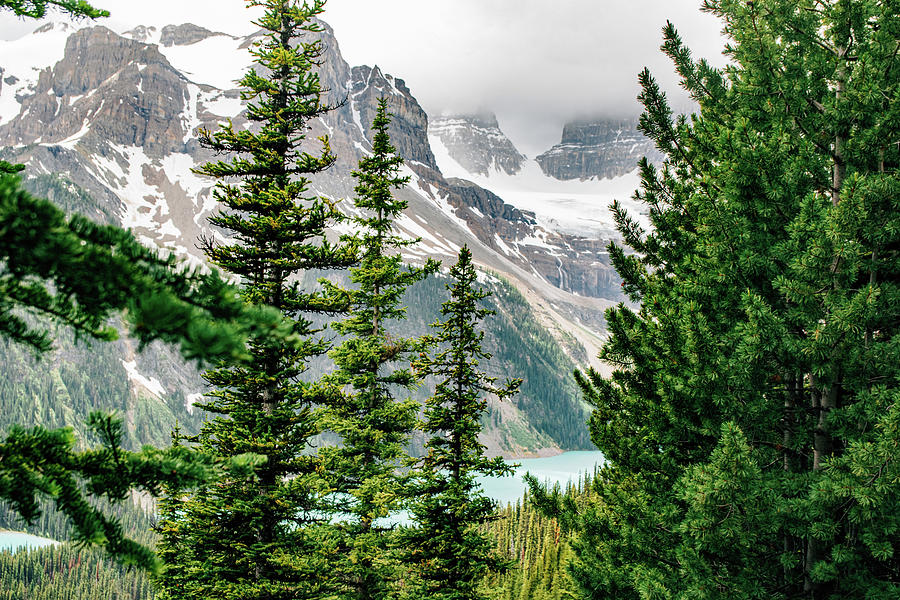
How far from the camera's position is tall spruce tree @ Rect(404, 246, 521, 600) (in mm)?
14008

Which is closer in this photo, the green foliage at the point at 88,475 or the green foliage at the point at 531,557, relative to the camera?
the green foliage at the point at 88,475

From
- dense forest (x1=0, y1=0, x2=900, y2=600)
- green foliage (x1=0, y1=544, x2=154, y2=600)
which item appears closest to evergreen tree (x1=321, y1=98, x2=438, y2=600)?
→ dense forest (x1=0, y1=0, x2=900, y2=600)

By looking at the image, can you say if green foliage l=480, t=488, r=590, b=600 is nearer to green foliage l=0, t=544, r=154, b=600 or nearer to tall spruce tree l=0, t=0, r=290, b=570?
tall spruce tree l=0, t=0, r=290, b=570

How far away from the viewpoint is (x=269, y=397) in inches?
432

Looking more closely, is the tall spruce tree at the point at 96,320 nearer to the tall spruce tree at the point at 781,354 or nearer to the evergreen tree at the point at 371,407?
the tall spruce tree at the point at 781,354

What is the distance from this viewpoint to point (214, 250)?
10750 mm

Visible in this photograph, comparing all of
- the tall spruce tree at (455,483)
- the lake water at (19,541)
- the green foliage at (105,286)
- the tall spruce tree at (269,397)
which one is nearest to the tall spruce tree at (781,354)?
the green foliage at (105,286)

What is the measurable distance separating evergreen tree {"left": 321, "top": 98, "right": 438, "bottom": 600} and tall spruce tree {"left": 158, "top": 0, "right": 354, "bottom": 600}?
2.15 meters

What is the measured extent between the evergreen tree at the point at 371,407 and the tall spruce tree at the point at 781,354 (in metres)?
8.07

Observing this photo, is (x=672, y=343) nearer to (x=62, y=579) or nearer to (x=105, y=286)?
(x=105, y=286)

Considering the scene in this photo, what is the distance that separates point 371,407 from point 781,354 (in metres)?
12.4

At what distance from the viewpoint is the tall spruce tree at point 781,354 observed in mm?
4949

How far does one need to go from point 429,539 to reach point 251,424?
6.10 m

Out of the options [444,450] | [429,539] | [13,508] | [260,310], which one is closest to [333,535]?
[429,539]
